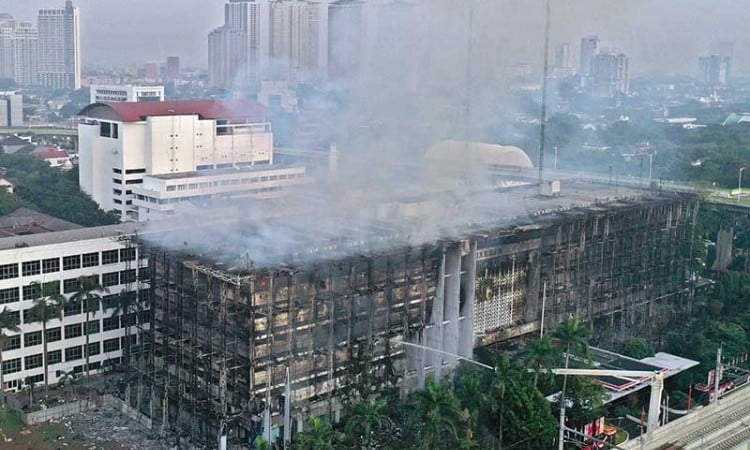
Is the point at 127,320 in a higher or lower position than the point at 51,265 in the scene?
lower

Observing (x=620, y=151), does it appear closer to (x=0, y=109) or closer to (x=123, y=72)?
(x=0, y=109)

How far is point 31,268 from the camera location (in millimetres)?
10445

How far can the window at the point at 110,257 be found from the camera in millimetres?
11047

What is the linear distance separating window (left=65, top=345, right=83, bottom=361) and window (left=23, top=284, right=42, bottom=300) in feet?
2.68

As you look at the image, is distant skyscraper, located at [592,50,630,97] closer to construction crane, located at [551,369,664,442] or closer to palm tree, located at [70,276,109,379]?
construction crane, located at [551,369,664,442]

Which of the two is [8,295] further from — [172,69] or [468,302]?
[172,69]

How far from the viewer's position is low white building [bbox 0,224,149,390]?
1034 centimetres

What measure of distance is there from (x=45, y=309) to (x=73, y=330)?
0.92 m

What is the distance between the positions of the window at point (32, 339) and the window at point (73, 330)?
1.09 feet

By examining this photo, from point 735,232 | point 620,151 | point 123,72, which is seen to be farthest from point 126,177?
Result: point 123,72

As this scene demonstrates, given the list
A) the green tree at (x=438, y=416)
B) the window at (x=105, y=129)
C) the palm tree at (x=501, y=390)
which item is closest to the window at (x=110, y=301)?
the green tree at (x=438, y=416)

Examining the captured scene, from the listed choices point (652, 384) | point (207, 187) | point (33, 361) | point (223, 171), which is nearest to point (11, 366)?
point (33, 361)

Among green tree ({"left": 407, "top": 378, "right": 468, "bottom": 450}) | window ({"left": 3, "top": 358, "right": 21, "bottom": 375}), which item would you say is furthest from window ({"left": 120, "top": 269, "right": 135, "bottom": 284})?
green tree ({"left": 407, "top": 378, "right": 468, "bottom": 450})

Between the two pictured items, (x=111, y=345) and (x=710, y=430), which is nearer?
(x=710, y=430)
